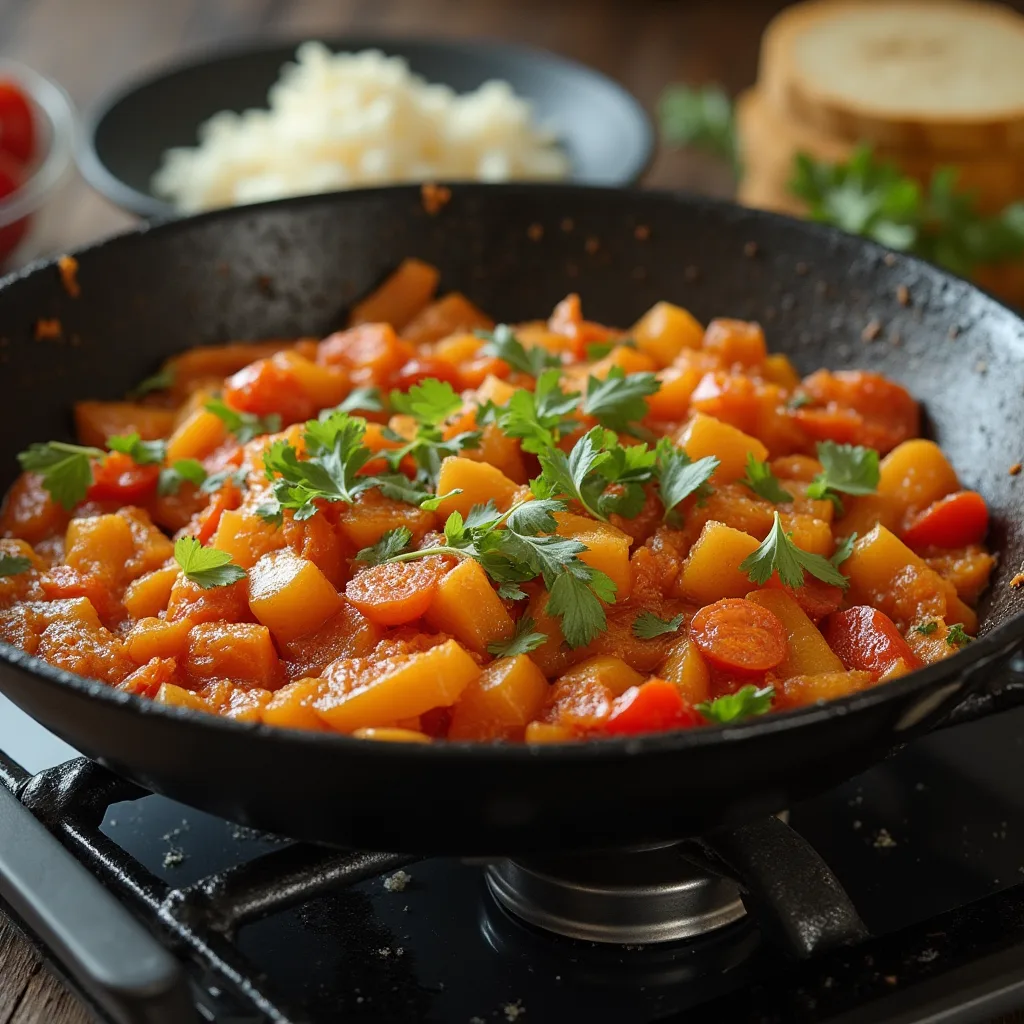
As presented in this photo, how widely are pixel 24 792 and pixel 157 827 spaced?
0.23 m

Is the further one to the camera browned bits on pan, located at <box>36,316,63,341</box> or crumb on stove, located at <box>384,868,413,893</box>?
browned bits on pan, located at <box>36,316,63,341</box>

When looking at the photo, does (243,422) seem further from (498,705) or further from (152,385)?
(498,705)

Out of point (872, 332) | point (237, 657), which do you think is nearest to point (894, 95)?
point (872, 332)

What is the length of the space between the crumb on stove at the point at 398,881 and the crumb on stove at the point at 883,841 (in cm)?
74

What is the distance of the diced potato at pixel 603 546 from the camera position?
6.72 feet

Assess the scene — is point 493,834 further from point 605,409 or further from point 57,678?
point 605,409

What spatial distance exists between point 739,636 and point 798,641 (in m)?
0.13

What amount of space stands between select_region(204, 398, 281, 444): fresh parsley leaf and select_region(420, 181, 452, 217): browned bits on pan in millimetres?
707

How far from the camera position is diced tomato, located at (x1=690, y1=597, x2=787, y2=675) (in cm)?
197

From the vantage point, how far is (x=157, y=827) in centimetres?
218

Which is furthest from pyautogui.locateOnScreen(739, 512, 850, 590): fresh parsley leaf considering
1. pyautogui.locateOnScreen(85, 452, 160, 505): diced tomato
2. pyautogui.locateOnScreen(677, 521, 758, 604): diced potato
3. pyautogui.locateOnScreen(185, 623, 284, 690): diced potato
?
pyautogui.locateOnScreen(85, 452, 160, 505): diced tomato

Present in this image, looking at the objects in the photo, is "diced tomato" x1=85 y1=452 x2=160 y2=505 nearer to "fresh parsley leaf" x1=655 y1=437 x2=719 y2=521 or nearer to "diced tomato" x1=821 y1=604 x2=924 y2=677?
"fresh parsley leaf" x1=655 y1=437 x2=719 y2=521

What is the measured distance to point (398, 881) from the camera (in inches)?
82.0

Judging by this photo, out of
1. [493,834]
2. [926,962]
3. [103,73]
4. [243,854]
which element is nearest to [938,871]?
[926,962]
